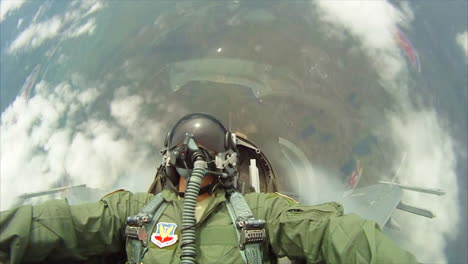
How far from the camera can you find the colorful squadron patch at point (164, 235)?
4.19ft

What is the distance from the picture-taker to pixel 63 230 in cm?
117

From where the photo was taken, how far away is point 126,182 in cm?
197

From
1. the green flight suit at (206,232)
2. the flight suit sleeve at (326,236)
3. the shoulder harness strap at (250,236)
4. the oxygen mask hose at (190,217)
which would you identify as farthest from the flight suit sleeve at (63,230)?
the flight suit sleeve at (326,236)

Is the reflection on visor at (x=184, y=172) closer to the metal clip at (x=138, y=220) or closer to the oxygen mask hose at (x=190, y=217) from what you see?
the oxygen mask hose at (x=190, y=217)

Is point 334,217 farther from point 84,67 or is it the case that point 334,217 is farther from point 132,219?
point 84,67

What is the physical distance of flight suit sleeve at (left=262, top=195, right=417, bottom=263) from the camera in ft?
3.02

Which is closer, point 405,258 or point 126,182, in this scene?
point 405,258

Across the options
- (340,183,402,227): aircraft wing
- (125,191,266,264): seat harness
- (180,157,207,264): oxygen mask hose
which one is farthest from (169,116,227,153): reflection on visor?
(340,183,402,227): aircraft wing

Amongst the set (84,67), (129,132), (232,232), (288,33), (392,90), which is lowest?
(232,232)

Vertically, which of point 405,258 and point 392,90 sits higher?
point 392,90

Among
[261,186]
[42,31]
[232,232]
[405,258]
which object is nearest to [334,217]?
[405,258]

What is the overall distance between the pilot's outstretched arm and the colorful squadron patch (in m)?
0.31

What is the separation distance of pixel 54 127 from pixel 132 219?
3.31ft

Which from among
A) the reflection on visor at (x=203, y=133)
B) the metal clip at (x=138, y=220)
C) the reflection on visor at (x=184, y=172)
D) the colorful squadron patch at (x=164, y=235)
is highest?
the reflection on visor at (x=203, y=133)
